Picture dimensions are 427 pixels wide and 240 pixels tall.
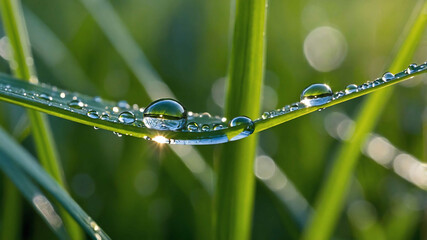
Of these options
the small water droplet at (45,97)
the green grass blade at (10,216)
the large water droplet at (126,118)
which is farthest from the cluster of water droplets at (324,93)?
the green grass blade at (10,216)

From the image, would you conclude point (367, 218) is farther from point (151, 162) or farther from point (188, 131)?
point (188, 131)

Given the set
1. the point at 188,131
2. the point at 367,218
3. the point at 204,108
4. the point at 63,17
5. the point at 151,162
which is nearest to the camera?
the point at 188,131

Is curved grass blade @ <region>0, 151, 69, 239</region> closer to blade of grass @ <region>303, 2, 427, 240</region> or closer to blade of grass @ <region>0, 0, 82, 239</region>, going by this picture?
blade of grass @ <region>0, 0, 82, 239</region>

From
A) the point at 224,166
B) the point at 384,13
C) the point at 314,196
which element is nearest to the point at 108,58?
the point at 314,196

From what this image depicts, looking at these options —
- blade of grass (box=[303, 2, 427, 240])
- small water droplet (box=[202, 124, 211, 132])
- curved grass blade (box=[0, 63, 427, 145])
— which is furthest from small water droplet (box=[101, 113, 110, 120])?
blade of grass (box=[303, 2, 427, 240])

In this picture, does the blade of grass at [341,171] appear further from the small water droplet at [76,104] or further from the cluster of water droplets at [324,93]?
the small water droplet at [76,104]
